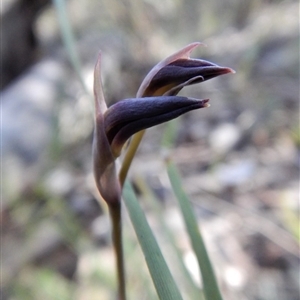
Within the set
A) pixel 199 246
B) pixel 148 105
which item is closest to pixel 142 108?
pixel 148 105

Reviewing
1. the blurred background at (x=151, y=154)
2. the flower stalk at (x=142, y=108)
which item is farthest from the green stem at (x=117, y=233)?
the blurred background at (x=151, y=154)

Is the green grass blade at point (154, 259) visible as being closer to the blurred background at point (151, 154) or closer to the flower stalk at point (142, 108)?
the flower stalk at point (142, 108)

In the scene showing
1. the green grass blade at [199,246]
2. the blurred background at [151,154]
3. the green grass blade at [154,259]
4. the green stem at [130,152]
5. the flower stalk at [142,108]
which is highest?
the flower stalk at [142,108]

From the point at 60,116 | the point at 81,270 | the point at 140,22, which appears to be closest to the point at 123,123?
the point at 81,270

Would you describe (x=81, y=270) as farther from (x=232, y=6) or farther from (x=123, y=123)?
(x=232, y=6)

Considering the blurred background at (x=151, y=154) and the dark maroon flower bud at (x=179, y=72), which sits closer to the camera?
the dark maroon flower bud at (x=179, y=72)

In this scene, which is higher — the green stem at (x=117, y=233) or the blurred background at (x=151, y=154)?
the green stem at (x=117, y=233)
